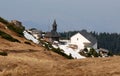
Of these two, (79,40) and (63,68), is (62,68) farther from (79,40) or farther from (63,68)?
(79,40)

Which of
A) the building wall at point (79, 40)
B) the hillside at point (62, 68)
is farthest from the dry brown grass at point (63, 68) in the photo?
the building wall at point (79, 40)

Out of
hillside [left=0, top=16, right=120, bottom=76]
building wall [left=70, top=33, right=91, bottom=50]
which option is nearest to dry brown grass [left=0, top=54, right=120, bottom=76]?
hillside [left=0, top=16, right=120, bottom=76]

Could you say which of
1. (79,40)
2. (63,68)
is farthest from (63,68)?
(79,40)

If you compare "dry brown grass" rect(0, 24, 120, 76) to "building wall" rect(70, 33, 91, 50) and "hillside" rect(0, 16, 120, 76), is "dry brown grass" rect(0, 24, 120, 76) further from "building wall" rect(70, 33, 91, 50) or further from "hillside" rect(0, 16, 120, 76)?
"building wall" rect(70, 33, 91, 50)

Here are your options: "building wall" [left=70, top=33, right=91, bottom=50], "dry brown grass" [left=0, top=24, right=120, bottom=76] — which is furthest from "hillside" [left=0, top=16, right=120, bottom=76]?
"building wall" [left=70, top=33, right=91, bottom=50]

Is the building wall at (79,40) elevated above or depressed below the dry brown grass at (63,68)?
above

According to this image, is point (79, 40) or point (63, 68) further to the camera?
point (79, 40)

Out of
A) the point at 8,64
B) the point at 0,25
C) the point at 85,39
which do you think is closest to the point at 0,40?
the point at 0,25

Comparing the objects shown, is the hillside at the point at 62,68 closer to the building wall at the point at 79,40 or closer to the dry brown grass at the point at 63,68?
the dry brown grass at the point at 63,68

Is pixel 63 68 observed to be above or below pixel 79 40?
below

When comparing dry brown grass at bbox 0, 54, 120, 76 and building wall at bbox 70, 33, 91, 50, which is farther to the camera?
building wall at bbox 70, 33, 91, 50

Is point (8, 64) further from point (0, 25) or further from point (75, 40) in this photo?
point (75, 40)

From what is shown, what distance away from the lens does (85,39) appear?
146 meters

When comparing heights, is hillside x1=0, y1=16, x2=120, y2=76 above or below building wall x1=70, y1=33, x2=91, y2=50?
below
